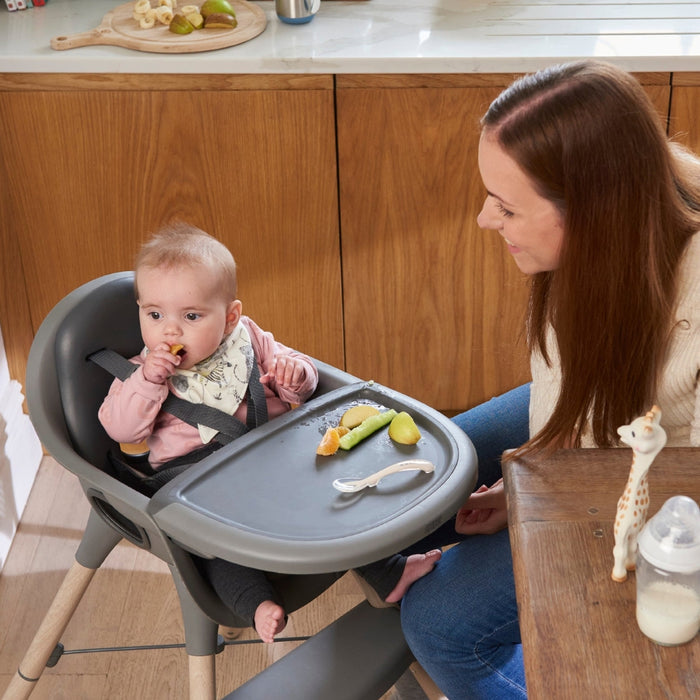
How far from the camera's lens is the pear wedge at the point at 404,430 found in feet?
4.21

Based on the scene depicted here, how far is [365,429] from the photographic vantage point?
1.29 metres

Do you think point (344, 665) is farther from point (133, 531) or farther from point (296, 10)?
point (296, 10)

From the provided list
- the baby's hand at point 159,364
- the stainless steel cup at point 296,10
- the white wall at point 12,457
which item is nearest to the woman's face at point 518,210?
the baby's hand at point 159,364

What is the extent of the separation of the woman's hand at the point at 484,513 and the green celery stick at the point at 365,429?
200 millimetres

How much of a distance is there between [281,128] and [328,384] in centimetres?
72

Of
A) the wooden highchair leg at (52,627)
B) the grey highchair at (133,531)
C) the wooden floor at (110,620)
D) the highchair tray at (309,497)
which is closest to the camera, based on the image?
the highchair tray at (309,497)

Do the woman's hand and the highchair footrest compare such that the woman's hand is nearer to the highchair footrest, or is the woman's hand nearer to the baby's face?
the highchair footrest

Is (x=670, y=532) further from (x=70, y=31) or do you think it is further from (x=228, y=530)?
(x=70, y=31)

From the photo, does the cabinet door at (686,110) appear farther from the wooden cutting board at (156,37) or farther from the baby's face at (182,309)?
the baby's face at (182,309)

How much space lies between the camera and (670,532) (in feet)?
2.44

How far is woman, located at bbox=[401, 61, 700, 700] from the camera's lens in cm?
110

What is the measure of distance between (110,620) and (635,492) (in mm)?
1319

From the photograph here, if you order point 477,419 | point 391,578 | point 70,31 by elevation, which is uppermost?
point 70,31

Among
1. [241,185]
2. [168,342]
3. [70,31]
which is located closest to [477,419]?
[168,342]
